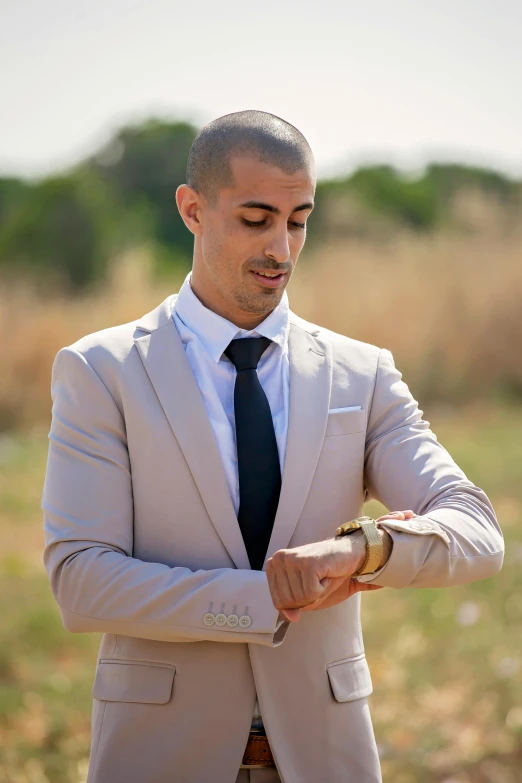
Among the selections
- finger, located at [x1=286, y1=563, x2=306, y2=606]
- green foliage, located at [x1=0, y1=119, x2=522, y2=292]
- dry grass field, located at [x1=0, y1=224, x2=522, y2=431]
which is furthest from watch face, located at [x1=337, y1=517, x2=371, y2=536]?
green foliage, located at [x1=0, y1=119, x2=522, y2=292]

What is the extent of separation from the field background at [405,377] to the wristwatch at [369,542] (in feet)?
7.98

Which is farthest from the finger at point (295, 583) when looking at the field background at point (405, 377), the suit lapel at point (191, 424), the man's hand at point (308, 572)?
the field background at point (405, 377)

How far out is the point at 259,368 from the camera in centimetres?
241

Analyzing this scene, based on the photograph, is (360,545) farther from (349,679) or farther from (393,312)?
(393,312)

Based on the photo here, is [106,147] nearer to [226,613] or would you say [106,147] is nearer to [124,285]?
[124,285]

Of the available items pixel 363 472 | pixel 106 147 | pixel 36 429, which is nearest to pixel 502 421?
pixel 36 429

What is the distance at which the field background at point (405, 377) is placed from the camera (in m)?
4.60

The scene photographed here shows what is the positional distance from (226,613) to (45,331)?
9.12 metres

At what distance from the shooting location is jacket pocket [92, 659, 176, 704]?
7.13 feet

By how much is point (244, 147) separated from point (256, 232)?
0.20 meters

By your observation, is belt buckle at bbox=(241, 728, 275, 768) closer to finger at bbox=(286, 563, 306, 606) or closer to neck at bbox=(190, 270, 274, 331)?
finger at bbox=(286, 563, 306, 606)

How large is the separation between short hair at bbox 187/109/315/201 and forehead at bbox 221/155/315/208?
12 mm

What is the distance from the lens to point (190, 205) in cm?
247

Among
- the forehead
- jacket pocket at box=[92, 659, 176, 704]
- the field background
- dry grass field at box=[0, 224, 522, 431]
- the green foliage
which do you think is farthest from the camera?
the green foliage
